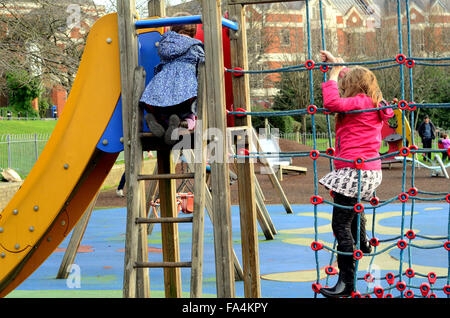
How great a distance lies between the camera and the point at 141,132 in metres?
4.25

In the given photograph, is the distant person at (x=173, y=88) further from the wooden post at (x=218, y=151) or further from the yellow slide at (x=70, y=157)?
the yellow slide at (x=70, y=157)

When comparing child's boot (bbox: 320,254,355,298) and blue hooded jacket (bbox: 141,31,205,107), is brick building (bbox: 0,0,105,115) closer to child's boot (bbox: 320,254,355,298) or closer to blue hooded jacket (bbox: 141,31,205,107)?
blue hooded jacket (bbox: 141,31,205,107)

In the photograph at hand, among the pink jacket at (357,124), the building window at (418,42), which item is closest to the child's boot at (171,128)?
the pink jacket at (357,124)

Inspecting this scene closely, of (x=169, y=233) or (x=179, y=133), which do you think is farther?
(x=169, y=233)

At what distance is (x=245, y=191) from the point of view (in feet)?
15.4

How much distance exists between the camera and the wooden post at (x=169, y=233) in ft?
16.1

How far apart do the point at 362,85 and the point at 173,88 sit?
4.15 feet

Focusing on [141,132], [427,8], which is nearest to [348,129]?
[141,132]

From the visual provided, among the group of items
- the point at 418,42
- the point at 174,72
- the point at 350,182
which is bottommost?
the point at 350,182

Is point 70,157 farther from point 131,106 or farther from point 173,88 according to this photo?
point 173,88

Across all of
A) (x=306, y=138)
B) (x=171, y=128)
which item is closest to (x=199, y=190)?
(x=171, y=128)

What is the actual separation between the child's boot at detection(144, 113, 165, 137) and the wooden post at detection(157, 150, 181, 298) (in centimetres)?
70

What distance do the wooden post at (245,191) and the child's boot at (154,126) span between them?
77 centimetres

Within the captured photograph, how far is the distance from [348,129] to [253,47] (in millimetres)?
25948
